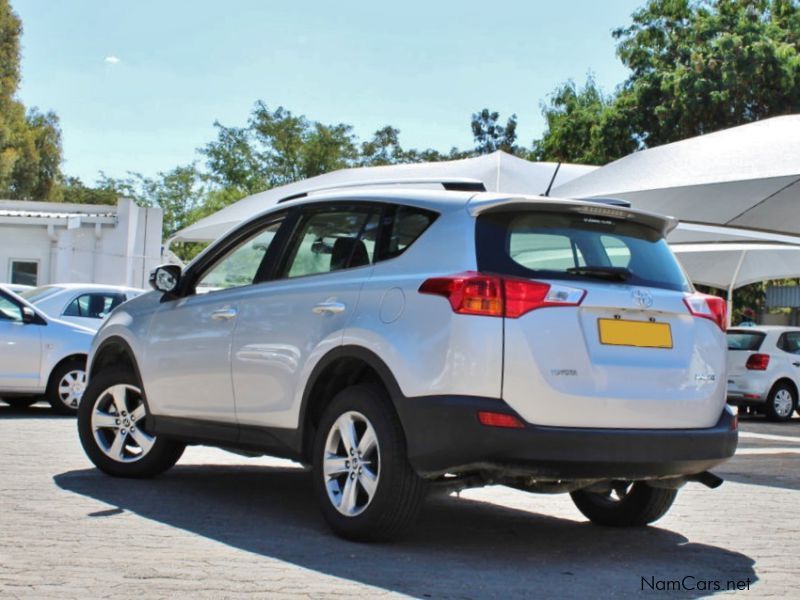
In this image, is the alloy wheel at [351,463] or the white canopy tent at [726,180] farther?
the white canopy tent at [726,180]

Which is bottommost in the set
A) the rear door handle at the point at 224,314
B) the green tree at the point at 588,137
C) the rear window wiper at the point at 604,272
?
the rear door handle at the point at 224,314

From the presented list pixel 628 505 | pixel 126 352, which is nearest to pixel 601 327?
pixel 628 505

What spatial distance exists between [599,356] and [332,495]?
5.05ft

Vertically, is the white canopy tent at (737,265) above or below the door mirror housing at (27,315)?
above

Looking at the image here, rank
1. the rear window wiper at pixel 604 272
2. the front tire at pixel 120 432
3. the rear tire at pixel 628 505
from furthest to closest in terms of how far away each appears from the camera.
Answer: the front tire at pixel 120 432 → the rear tire at pixel 628 505 → the rear window wiper at pixel 604 272

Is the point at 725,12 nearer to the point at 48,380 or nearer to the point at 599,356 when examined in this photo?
the point at 48,380

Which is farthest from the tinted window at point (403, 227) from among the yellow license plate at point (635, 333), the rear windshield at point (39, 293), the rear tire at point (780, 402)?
the rear tire at point (780, 402)

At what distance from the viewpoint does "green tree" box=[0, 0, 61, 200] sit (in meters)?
60.7

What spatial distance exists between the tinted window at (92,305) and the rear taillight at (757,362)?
10.8 metres

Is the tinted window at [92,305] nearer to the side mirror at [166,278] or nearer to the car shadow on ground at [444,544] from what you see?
the car shadow on ground at [444,544]

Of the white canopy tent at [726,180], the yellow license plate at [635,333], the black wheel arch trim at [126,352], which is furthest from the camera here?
the white canopy tent at [726,180]

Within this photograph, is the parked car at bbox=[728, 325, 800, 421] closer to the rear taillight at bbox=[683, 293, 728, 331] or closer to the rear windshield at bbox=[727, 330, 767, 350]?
the rear windshield at bbox=[727, 330, 767, 350]

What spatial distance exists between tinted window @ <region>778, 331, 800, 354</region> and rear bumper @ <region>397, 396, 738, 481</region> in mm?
16012

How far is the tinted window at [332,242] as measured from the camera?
6.45 m
